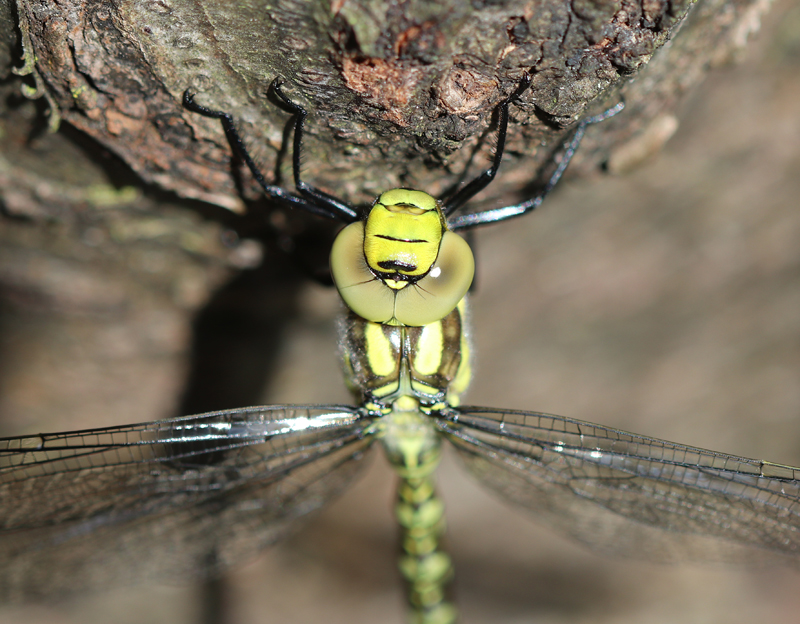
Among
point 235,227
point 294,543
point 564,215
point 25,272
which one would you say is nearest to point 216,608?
point 294,543

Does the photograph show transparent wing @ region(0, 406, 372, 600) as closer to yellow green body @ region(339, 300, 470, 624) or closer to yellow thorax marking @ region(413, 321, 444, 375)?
yellow green body @ region(339, 300, 470, 624)

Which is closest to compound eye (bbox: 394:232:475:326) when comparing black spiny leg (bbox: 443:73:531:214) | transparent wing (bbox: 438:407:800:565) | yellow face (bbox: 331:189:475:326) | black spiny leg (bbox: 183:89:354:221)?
yellow face (bbox: 331:189:475:326)

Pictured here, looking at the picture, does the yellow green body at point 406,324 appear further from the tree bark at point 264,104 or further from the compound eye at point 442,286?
the tree bark at point 264,104

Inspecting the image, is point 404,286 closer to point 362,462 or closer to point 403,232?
point 403,232

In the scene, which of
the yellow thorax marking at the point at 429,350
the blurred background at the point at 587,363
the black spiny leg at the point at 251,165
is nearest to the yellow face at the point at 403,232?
the black spiny leg at the point at 251,165

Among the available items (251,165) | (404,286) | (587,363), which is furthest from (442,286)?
(587,363)

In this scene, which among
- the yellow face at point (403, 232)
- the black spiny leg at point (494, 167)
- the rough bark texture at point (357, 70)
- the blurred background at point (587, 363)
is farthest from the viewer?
the blurred background at point (587, 363)
